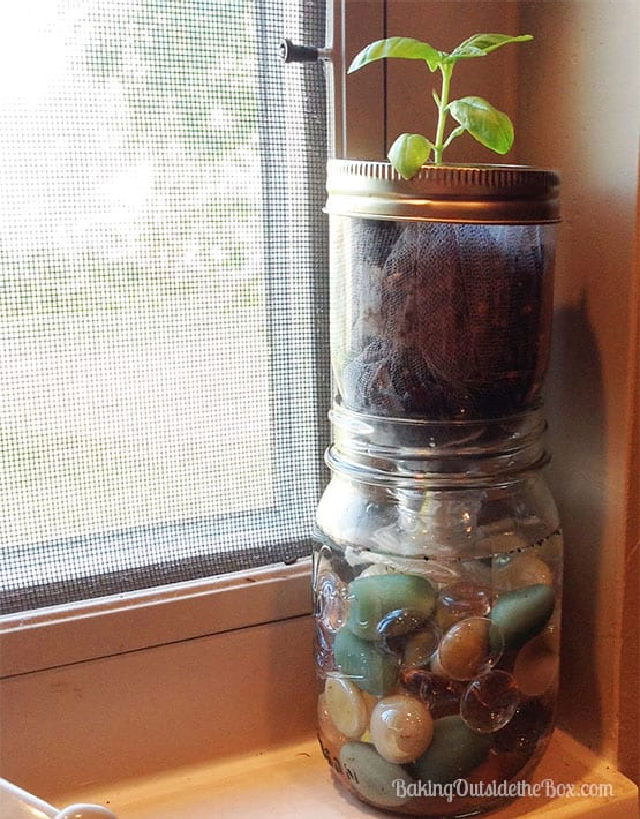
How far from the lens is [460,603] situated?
612mm

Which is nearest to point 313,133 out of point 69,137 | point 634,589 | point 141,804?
point 69,137

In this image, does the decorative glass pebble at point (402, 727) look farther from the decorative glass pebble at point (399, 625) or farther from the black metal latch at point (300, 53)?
the black metal latch at point (300, 53)

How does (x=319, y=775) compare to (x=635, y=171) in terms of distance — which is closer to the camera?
(x=635, y=171)

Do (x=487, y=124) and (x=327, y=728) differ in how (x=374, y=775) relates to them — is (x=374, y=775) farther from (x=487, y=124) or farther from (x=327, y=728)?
(x=487, y=124)

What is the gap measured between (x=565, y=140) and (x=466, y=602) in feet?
1.12

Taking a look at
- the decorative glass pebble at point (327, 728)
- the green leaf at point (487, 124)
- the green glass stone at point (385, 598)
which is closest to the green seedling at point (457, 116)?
the green leaf at point (487, 124)

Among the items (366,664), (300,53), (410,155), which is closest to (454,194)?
(410,155)

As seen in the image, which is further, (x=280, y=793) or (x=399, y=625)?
(x=280, y=793)

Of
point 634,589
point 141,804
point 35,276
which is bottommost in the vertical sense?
point 141,804

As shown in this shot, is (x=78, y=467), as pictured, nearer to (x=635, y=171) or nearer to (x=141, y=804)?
(x=141, y=804)

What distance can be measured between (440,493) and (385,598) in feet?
0.26

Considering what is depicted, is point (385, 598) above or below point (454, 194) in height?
below

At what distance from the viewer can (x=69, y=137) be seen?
625mm

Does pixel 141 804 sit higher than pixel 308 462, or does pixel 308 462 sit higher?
pixel 308 462
